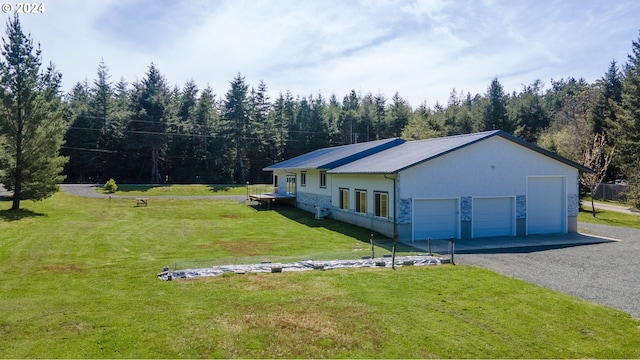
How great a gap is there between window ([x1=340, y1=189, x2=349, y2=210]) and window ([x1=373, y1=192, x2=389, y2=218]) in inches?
132

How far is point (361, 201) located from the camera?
21172 millimetres

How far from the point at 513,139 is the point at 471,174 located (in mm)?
2519

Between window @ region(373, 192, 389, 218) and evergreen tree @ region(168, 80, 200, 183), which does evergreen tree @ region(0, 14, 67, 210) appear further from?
evergreen tree @ region(168, 80, 200, 183)

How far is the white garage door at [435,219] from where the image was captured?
17.8m

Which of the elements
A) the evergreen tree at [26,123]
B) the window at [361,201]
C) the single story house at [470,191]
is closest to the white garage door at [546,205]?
the single story house at [470,191]

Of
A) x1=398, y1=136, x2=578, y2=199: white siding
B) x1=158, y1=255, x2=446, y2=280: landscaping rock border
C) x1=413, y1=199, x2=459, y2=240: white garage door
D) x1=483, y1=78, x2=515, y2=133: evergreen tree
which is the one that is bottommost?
x1=158, y1=255, x2=446, y2=280: landscaping rock border

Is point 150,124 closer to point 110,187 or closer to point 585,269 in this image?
point 110,187

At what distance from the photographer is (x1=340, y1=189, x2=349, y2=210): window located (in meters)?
22.8

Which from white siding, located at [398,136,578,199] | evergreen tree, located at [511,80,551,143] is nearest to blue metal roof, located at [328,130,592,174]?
white siding, located at [398,136,578,199]

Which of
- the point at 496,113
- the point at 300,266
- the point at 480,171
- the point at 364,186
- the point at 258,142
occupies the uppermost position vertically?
the point at 496,113

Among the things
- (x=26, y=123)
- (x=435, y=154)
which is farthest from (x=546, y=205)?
(x=26, y=123)

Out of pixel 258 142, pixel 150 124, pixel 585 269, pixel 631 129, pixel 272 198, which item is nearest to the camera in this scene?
pixel 585 269

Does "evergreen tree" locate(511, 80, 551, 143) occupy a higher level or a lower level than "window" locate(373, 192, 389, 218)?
higher

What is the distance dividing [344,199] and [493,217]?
7609 millimetres
